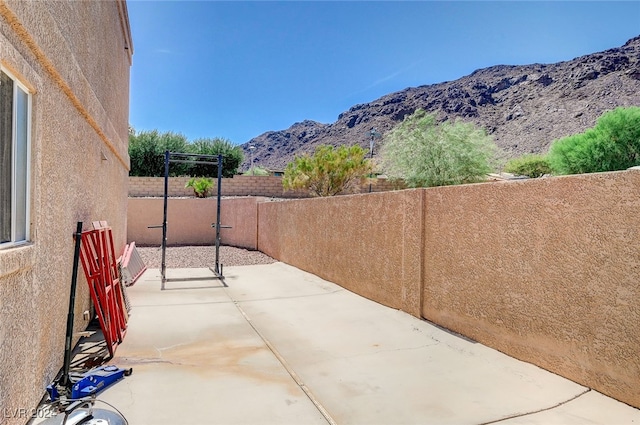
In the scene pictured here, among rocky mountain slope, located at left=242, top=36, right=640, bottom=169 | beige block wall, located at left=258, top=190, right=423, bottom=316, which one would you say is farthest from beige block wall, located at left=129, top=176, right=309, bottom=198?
rocky mountain slope, located at left=242, top=36, right=640, bottom=169

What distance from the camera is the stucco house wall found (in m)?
2.67

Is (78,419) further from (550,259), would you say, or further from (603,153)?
(603,153)

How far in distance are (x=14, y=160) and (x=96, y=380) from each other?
1908mm

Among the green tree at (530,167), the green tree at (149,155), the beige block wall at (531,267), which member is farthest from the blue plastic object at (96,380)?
the green tree at (530,167)

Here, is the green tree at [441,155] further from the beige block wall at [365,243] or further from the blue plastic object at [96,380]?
the blue plastic object at [96,380]

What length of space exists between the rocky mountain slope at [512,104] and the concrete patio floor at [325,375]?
83.5 ft

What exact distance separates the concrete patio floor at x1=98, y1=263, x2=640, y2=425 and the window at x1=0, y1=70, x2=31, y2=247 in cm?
160

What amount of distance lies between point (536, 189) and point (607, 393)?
183 cm

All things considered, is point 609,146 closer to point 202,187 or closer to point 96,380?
point 202,187

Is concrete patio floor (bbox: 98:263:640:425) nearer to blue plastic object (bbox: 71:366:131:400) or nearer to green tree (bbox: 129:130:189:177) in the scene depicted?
blue plastic object (bbox: 71:366:131:400)

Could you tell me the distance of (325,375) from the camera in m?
4.02

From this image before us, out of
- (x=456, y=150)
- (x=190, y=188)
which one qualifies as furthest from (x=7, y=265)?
(x=456, y=150)

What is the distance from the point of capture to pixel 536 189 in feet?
13.3

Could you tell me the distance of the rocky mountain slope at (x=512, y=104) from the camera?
48.7m
